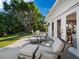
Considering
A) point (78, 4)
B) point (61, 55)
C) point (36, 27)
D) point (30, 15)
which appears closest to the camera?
point (61, 55)

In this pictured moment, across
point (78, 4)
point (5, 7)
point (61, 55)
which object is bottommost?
point (61, 55)

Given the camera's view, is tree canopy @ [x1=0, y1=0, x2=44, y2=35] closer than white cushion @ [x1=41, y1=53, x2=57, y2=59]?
No

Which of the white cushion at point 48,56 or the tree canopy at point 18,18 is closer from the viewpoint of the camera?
the white cushion at point 48,56

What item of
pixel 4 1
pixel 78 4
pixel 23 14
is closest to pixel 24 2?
pixel 23 14

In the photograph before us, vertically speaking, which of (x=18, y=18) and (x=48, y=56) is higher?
(x=18, y=18)

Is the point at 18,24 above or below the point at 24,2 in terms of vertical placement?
below

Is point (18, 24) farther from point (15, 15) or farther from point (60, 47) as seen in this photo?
point (60, 47)

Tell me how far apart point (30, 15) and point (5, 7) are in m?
5.52

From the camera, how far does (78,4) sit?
7.30 m

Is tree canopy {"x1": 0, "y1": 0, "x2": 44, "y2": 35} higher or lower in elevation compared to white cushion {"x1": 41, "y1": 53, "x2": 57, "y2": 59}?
higher

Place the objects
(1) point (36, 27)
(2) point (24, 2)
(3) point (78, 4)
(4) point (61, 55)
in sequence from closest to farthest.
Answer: (4) point (61, 55), (3) point (78, 4), (2) point (24, 2), (1) point (36, 27)

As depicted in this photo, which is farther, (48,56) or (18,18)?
(18,18)

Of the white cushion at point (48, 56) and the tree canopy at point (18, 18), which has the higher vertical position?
the tree canopy at point (18, 18)

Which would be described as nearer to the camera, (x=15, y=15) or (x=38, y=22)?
(x=15, y=15)
